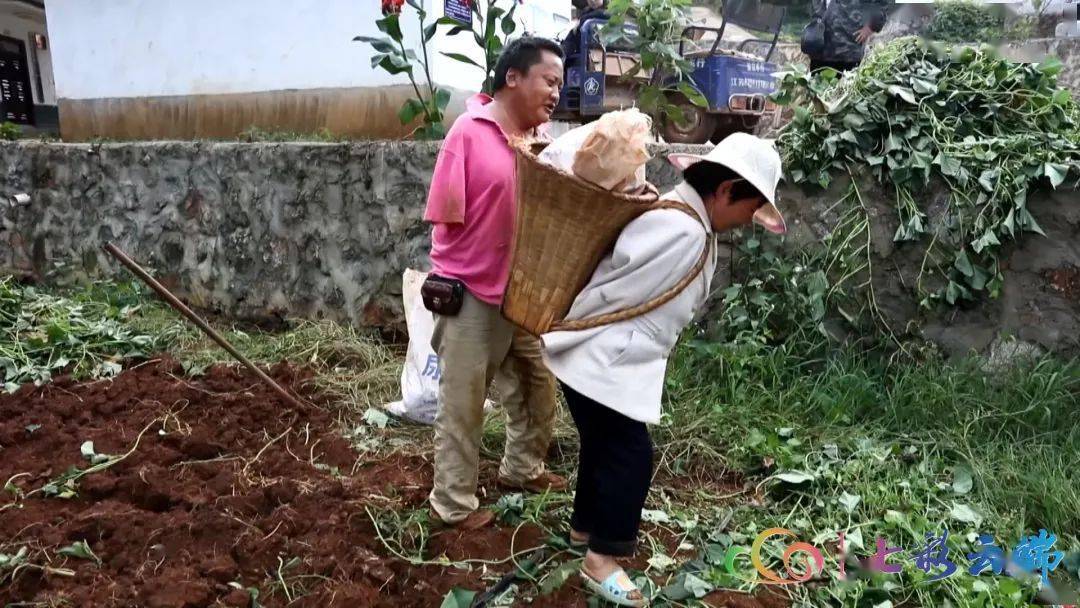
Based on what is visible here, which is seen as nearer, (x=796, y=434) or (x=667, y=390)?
(x=796, y=434)

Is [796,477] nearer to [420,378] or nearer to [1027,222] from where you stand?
→ [1027,222]

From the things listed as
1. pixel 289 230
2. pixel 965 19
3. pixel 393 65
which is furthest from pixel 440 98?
pixel 965 19

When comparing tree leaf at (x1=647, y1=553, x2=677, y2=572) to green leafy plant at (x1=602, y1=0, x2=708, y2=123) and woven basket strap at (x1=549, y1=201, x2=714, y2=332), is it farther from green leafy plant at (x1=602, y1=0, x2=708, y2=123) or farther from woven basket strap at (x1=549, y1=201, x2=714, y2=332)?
green leafy plant at (x1=602, y1=0, x2=708, y2=123)

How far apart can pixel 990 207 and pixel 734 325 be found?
126cm

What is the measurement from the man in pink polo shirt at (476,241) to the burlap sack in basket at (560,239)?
214 mm

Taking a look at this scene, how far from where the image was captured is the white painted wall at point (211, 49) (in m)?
5.90

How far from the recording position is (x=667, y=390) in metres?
3.67

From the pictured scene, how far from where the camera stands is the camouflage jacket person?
19.4 feet

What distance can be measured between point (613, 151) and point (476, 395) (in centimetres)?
110

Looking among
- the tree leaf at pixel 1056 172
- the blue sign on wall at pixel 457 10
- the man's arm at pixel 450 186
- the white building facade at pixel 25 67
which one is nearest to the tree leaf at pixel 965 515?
the tree leaf at pixel 1056 172

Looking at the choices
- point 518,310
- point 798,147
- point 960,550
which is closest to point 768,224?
point 518,310

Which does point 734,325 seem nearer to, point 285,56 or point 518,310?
point 518,310

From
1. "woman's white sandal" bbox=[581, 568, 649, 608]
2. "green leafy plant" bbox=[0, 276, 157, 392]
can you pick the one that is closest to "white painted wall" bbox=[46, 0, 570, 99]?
"green leafy plant" bbox=[0, 276, 157, 392]

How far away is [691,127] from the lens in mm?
6699
